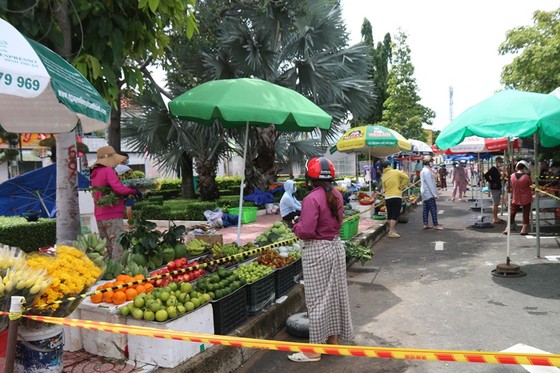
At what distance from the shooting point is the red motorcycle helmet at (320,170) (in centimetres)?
428

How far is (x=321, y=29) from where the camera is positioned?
15.0 m

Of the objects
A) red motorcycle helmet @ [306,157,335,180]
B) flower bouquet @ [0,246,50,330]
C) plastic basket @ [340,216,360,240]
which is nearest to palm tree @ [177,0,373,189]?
plastic basket @ [340,216,360,240]

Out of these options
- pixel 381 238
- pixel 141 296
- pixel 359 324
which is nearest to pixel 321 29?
pixel 381 238

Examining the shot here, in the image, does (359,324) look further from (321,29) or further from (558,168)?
(321,29)

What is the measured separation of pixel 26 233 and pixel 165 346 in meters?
7.63

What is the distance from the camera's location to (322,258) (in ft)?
14.1

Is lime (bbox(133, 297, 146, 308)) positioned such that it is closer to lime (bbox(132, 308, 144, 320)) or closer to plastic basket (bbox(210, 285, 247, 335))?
lime (bbox(132, 308, 144, 320))

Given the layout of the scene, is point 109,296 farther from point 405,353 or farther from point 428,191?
point 428,191

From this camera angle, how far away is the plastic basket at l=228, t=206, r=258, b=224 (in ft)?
41.7

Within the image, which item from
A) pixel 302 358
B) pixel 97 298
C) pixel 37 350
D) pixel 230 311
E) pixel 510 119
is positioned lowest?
pixel 302 358

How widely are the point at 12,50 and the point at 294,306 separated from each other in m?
4.47

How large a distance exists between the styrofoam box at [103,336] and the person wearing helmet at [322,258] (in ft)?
5.38

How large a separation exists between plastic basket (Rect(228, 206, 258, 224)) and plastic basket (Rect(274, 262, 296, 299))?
21.6 feet

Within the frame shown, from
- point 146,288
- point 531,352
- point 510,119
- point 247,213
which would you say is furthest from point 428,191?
point 146,288
